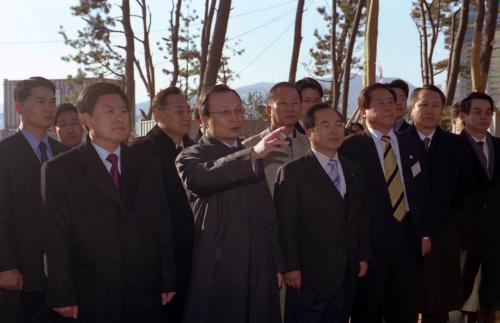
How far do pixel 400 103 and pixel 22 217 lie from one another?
11.5 ft

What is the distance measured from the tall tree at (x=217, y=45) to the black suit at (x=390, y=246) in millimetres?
5953

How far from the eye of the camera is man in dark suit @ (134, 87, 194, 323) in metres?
4.18

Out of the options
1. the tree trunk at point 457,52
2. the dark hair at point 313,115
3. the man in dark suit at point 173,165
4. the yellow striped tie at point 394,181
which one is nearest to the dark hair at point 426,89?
the yellow striped tie at point 394,181

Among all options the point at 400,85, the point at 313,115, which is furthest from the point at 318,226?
the point at 400,85

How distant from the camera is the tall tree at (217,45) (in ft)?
33.3

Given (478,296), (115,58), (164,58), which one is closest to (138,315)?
(478,296)

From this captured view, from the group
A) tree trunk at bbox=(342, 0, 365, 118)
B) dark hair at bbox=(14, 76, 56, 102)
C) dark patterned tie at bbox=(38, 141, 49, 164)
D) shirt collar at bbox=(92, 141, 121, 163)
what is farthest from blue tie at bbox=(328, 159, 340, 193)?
tree trunk at bbox=(342, 0, 365, 118)

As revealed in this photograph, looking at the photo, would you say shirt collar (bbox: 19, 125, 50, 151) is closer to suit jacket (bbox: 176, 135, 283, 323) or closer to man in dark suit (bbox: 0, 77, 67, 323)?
man in dark suit (bbox: 0, 77, 67, 323)

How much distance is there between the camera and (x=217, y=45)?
401 inches

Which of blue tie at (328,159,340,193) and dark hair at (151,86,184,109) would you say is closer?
blue tie at (328,159,340,193)

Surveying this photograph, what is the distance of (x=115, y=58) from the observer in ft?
82.8

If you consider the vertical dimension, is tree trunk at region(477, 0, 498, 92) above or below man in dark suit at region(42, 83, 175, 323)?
above

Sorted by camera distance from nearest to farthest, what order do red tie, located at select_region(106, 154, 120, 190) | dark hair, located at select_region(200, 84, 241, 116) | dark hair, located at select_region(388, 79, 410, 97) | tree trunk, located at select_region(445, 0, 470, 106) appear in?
red tie, located at select_region(106, 154, 120, 190) → dark hair, located at select_region(200, 84, 241, 116) → dark hair, located at select_region(388, 79, 410, 97) → tree trunk, located at select_region(445, 0, 470, 106)

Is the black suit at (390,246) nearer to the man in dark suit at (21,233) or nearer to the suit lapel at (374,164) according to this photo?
the suit lapel at (374,164)
